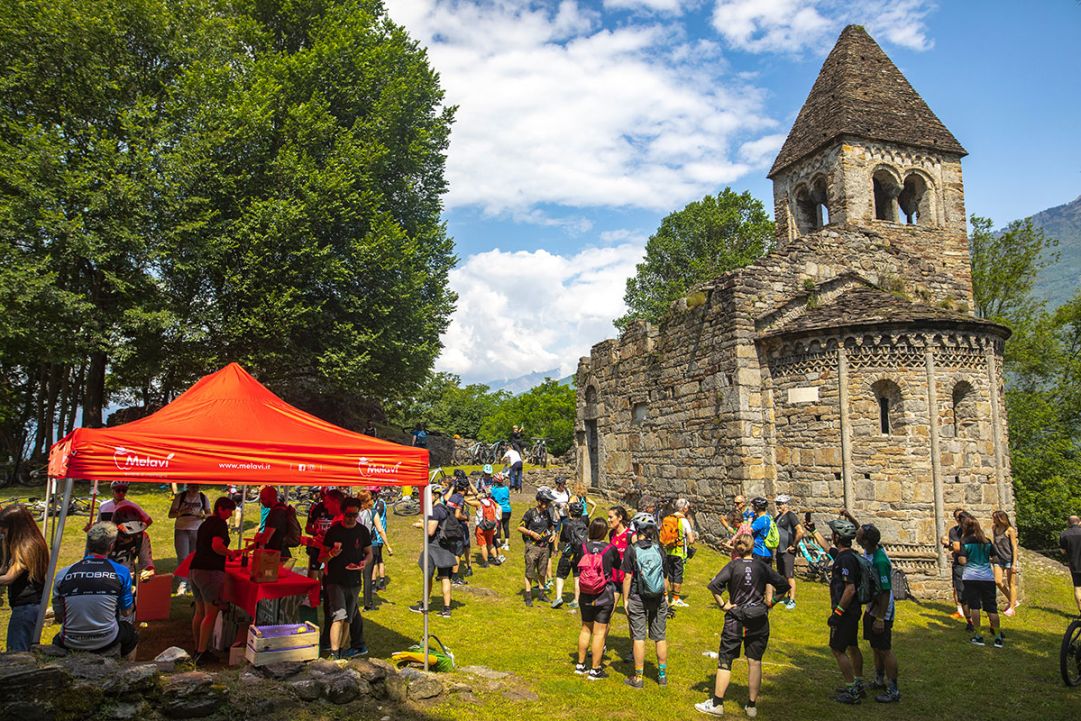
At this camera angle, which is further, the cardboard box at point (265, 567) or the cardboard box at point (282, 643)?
the cardboard box at point (265, 567)

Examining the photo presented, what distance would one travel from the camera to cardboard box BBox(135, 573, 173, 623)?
8523 mm

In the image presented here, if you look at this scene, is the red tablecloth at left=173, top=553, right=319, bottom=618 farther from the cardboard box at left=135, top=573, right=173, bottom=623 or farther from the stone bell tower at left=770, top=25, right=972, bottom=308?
the stone bell tower at left=770, top=25, right=972, bottom=308

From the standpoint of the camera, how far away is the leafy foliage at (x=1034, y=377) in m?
29.1

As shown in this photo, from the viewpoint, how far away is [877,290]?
17.2m

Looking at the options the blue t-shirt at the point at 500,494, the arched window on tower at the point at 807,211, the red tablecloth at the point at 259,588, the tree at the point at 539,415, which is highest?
the arched window on tower at the point at 807,211

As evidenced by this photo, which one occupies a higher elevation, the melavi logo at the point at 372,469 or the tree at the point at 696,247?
the tree at the point at 696,247

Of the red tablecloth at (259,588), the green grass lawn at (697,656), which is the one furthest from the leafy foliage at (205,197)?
the red tablecloth at (259,588)

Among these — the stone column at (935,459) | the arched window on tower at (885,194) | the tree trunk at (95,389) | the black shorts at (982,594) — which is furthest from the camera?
the arched window on tower at (885,194)

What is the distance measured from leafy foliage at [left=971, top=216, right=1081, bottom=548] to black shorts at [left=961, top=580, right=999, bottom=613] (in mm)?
23225

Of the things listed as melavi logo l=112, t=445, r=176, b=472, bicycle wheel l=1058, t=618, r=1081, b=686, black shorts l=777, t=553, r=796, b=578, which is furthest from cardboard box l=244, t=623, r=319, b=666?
bicycle wheel l=1058, t=618, r=1081, b=686

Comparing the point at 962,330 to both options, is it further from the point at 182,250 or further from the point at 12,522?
the point at 182,250

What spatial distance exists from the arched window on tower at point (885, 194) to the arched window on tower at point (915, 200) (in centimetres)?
54

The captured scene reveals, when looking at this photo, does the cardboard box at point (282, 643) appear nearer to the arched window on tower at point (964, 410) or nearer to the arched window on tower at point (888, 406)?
the arched window on tower at point (888, 406)

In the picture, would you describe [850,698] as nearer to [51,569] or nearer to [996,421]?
[51,569]
